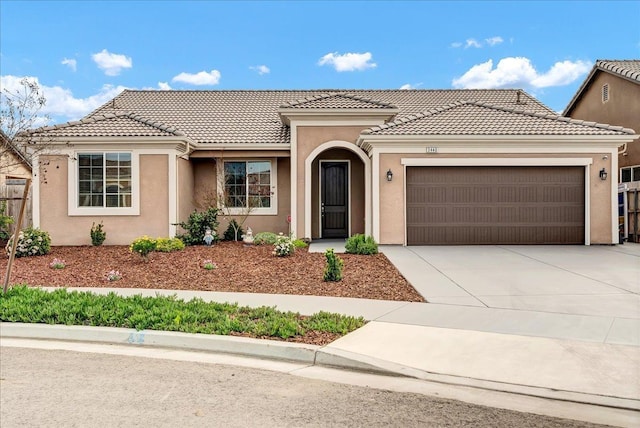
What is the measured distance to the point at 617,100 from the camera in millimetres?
21078

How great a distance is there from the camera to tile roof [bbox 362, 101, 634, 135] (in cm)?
1551

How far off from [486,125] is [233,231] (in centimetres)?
885

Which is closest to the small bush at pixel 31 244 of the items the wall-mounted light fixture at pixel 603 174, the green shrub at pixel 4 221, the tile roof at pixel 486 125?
the green shrub at pixel 4 221

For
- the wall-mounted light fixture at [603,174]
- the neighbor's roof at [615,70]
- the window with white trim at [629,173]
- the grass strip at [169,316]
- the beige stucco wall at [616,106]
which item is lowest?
the grass strip at [169,316]

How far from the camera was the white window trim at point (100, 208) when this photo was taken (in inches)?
617

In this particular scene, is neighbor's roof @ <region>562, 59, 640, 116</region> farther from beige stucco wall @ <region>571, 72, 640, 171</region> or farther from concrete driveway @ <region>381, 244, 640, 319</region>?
concrete driveway @ <region>381, 244, 640, 319</region>

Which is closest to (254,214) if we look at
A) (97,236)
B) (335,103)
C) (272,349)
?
(335,103)

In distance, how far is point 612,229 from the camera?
15875mm

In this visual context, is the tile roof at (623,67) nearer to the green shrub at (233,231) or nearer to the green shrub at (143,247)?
the green shrub at (233,231)

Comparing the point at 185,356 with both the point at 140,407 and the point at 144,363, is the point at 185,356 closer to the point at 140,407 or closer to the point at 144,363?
the point at 144,363

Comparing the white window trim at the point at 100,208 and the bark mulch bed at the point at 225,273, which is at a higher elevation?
the white window trim at the point at 100,208

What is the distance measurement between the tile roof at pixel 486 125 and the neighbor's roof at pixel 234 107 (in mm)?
1170

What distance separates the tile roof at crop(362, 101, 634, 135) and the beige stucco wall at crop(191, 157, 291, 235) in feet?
12.6

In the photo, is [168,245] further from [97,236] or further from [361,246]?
[361,246]
